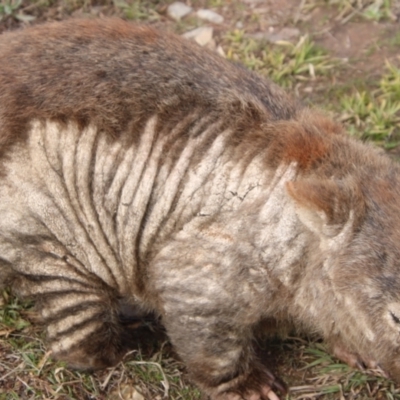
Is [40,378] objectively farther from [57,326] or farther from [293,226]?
[293,226]

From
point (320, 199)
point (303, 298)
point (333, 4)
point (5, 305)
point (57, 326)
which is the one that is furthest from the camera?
point (333, 4)

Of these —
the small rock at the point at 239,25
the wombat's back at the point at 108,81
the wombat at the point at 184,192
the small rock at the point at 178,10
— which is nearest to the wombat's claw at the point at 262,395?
the wombat at the point at 184,192

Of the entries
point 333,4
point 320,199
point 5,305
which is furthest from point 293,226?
point 333,4

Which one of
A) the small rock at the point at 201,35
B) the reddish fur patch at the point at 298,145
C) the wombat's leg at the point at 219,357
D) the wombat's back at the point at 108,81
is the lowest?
the wombat's leg at the point at 219,357

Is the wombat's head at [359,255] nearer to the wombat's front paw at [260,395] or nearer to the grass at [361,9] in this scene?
the wombat's front paw at [260,395]

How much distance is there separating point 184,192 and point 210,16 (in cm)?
325

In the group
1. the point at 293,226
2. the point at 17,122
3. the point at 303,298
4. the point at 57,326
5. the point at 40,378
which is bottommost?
the point at 40,378

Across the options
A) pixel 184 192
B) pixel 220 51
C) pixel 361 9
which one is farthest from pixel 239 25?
pixel 184 192

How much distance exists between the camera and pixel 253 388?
5.15m

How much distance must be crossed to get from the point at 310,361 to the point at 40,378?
1752 millimetres

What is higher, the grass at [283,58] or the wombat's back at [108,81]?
the wombat's back at [108,81]

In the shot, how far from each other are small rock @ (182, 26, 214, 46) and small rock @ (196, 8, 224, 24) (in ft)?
0.42

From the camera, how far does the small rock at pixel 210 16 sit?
7.46 m

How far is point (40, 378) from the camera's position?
17.1ft
